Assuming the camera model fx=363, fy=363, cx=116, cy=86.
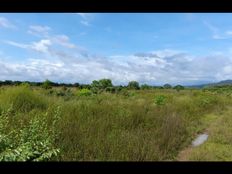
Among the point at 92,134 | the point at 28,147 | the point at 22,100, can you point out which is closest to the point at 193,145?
the point at 92,134

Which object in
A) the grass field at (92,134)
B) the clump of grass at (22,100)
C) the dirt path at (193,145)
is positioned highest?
the clump of grass at (22,100)

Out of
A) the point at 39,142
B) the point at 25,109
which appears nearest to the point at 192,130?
the point at 25,109

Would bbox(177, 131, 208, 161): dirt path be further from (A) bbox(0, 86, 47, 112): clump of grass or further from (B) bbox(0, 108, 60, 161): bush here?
(A) bbox(0, 86, 47, 112): clump of grass

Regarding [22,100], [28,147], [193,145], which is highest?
[22,100]

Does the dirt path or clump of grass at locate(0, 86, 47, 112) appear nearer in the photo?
the dirt path

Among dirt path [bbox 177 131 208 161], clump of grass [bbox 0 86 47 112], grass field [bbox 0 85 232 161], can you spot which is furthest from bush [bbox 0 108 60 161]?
clump of grass [bbox 0 86 47 112]

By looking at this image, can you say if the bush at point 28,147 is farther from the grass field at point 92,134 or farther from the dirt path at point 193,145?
the dirt path at point 193,145

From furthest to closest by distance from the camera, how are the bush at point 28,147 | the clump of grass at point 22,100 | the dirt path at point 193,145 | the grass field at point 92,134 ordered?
the clump of grass at point 22,100 → the dirt path at point 193,145 → the grass field at point 92,134 → the bush at point 28,147

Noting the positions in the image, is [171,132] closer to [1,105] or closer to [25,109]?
[25,109]

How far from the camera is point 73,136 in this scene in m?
6.00

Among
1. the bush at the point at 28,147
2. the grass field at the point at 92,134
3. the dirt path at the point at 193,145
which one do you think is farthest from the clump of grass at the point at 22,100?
the bush at the point at 28,147

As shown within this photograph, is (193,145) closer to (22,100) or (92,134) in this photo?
(92,134)
